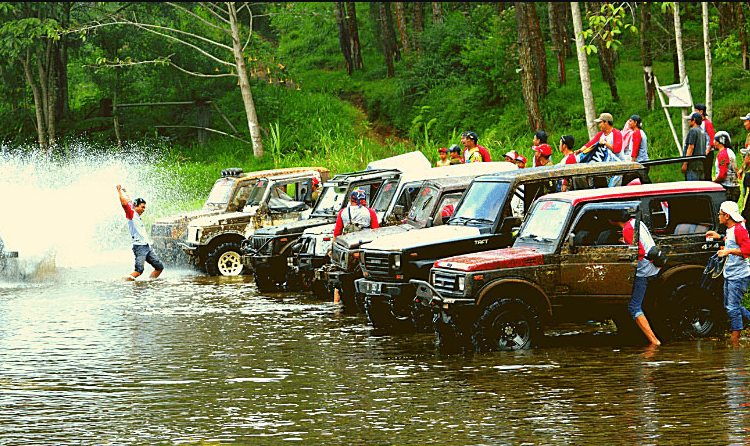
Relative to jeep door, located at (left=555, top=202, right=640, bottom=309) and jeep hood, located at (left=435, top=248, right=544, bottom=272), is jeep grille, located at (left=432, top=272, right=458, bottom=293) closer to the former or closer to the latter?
jeep hood, located at (left=435, top=248, right=544, bottom=272)

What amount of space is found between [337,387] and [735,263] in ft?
16.0

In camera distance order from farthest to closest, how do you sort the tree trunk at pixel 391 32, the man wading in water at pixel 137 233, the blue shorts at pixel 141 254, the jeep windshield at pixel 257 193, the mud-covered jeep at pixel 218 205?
the tree trunk at pixel 391 32
the mud-covered jeep at pixel 218 205
the jeep windshield at pixel 257 193
the blue shorts at pixel 141 254
the man wading in water at pixel 137 233

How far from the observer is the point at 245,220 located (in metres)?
21.1

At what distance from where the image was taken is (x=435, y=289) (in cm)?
1181

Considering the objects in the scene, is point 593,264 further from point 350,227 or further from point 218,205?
point 218,205

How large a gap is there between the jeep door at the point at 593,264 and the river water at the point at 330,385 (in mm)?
644

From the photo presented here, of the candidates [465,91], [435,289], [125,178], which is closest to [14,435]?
[435,289]

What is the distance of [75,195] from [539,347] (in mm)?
21940

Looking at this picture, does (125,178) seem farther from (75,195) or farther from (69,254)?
(69,254)

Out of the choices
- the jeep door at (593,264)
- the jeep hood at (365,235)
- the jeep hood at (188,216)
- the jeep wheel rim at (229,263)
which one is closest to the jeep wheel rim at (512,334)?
the jeep door at (593,264)

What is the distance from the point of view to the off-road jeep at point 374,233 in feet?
48.3

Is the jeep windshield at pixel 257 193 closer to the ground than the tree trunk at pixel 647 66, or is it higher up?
closer to the ground

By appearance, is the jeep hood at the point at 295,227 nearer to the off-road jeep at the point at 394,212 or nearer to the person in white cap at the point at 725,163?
the off-road jeep at the point at 394,212

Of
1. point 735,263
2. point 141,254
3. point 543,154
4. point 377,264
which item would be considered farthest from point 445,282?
point 141,254
